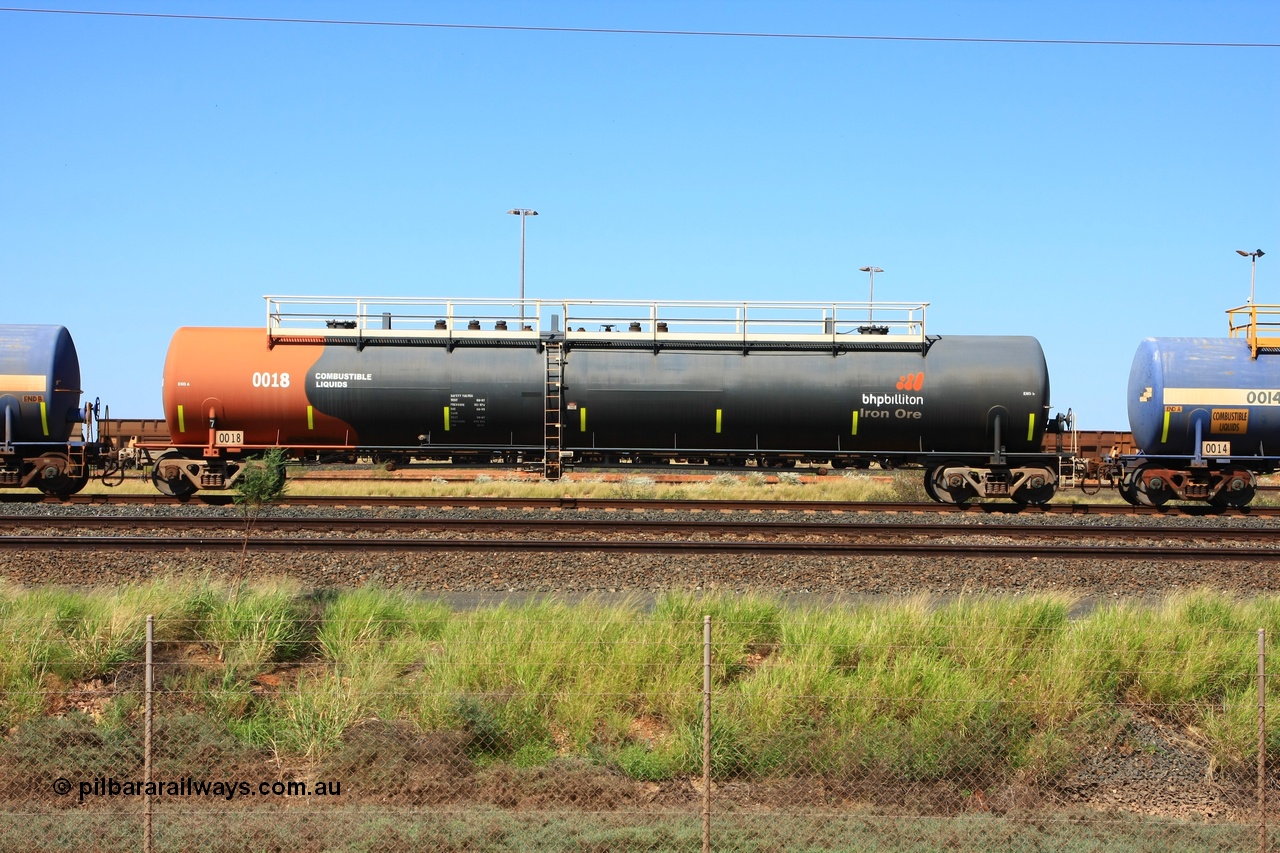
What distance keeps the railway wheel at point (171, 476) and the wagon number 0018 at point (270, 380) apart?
2557 millimetres

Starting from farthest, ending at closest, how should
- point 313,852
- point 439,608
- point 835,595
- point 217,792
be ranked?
1. point 835,595
2. point 439,608
3. point 217,792
4. point 313,852

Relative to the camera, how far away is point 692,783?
24.5 feet

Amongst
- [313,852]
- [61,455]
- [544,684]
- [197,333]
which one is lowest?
[313,852]

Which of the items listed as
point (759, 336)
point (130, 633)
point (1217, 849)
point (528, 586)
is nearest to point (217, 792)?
point (130, 633)

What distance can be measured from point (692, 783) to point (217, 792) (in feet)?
11.9

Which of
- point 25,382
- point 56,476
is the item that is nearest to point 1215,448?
point 56,476

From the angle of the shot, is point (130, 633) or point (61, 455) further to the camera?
point (61, 455)

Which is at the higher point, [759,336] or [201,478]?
[759,336]

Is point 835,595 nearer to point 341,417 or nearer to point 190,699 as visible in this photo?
point 190,699

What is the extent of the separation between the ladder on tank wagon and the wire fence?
11.5m

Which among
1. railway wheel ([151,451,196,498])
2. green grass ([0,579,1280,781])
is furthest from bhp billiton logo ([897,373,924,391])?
railway wheel ([151,451,196,498])

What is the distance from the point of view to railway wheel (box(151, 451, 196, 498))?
20906 mm

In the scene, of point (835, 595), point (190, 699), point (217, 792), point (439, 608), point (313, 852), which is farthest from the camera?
point (835, 595)

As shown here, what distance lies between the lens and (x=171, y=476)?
827 inches
